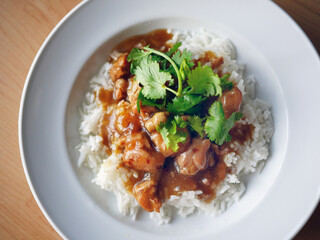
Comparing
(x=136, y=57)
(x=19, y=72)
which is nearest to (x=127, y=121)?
(x=136, y=57)

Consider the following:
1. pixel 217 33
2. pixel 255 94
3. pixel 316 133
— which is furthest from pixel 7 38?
pixel 316 133

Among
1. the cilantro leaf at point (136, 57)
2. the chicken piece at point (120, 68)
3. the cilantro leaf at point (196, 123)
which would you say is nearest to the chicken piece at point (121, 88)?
the chicken piece at point (120, 68)

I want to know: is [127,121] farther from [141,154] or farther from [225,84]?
[225,84]

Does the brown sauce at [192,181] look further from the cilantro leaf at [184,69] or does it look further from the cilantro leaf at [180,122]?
the cilantro leaf at [184,69]

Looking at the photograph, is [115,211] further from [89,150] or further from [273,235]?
[273,235]

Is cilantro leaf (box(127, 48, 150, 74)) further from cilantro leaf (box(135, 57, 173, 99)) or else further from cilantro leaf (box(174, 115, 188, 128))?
cilantro leaf (box(174, 115, 188, 128))
